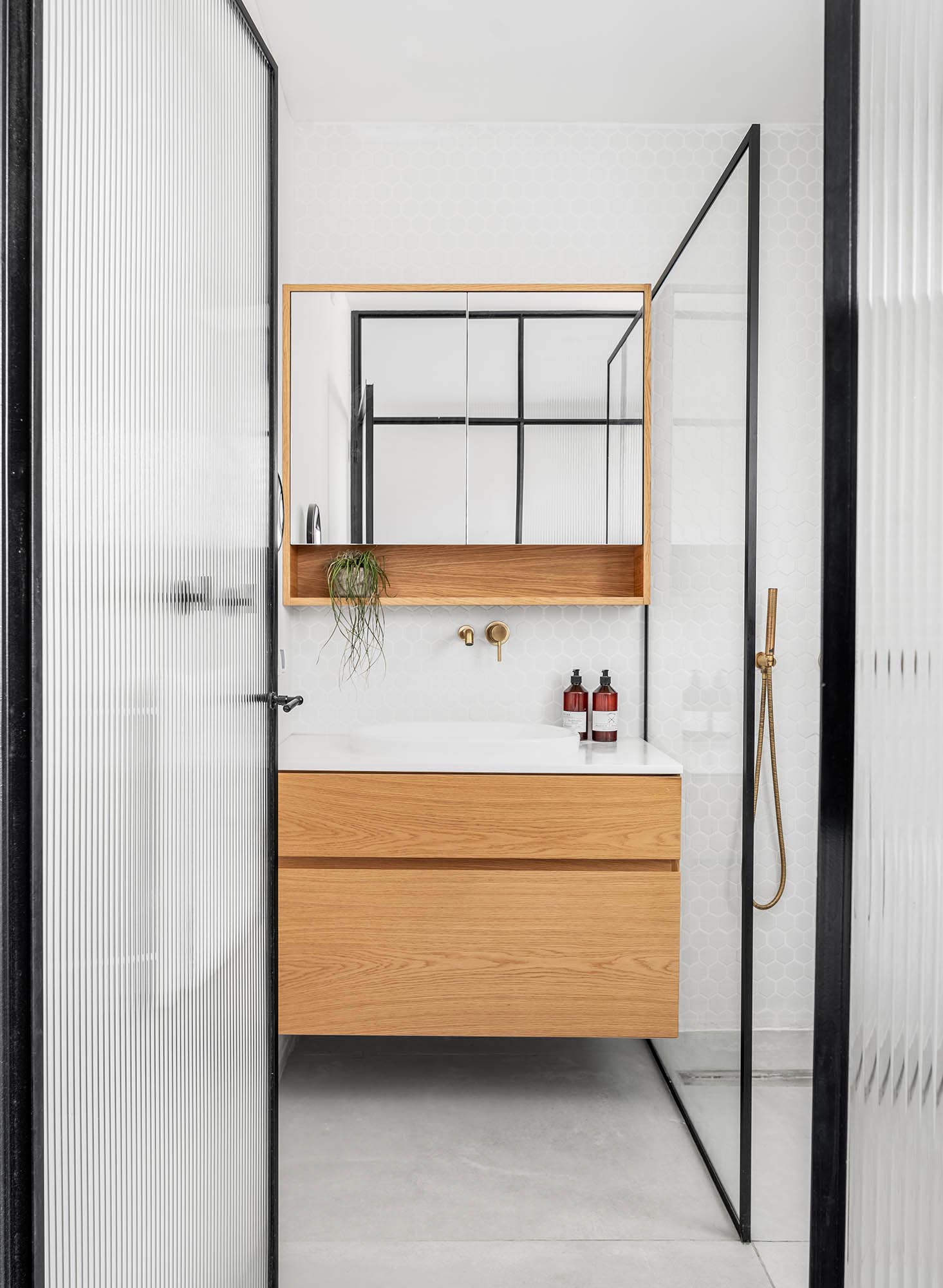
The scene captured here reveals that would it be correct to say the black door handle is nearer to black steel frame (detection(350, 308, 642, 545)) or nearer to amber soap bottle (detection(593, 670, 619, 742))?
black steel frame (detection(350, 308, 642, 545))

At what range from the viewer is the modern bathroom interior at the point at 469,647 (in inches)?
31.7

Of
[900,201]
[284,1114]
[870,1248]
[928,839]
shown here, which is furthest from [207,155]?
[284,1114]

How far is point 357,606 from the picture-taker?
2592 mm

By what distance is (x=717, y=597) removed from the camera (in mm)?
1942

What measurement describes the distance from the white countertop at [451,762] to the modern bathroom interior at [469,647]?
0.01 m

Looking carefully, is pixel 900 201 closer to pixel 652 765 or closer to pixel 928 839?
pixel 928 839

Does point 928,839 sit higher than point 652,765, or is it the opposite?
point 928,839

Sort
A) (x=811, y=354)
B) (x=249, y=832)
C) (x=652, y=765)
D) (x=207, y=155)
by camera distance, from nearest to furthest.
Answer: (x=207, y=155) < (x=249, y=832) < (x=652, y=765) < (x=811, y=354)

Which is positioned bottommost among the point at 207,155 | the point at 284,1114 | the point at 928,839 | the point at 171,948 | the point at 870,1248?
the point at 284,1114

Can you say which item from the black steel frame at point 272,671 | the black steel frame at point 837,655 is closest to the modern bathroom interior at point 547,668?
the black steel frame at point 272,671

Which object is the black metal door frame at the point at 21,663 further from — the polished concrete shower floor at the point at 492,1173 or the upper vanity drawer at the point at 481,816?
the upper vanity drawer at the point at 481,816

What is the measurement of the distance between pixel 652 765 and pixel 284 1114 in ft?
4.04

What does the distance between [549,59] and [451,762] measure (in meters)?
1.81

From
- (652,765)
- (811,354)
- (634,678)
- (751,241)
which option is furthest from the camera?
(634,678)
